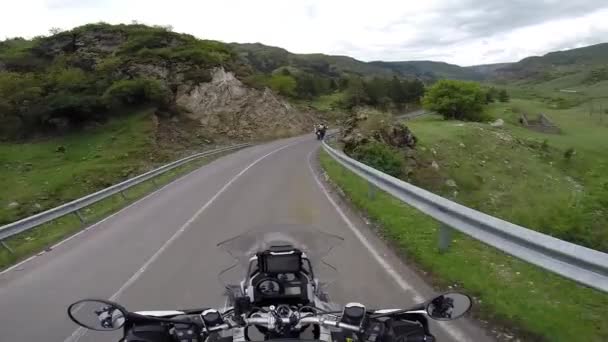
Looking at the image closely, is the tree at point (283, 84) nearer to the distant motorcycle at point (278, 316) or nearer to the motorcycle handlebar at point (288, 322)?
the distant motorcycle at point (278, 316)

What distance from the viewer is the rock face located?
43.3 metres

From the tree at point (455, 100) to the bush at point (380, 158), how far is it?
40.1 metres

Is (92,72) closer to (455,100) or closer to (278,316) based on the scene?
(455,100)

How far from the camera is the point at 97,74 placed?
43219 millimetres

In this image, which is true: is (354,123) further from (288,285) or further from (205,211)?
(288,285)

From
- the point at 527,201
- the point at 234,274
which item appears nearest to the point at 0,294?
the point at 234,274

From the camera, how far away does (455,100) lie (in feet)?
204

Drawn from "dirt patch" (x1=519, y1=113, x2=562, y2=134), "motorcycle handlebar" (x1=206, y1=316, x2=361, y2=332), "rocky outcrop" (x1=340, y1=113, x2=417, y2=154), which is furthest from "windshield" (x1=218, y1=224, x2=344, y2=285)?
"dirt patch" (x1=519, y1=113, x2=562, y2=134)

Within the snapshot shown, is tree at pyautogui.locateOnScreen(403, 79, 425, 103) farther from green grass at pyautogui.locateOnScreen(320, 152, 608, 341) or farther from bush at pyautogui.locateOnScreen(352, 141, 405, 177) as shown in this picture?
green grass at pyautogui.locateOnScreen(320, 152, 608, 341)

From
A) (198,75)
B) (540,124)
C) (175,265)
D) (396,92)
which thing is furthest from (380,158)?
(396,92)

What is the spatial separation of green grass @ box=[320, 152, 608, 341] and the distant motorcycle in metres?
2.24

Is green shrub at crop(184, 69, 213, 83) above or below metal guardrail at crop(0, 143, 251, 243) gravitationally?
above

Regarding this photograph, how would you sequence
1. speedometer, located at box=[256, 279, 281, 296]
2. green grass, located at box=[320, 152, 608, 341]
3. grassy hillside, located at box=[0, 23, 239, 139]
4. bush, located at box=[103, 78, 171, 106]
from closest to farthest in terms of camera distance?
speedometer, located at box=[256, 279, 281, 296]
green grass, located at box=[320, 152, 608, 341]
grassy hillside, located at box=[0, 23, 239, 139]
bush, located at box=[103, 78, 171, 106]

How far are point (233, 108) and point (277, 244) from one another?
43.4 meters
